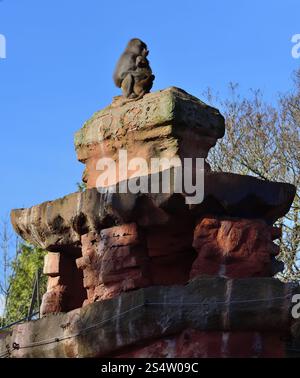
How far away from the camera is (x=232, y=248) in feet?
18.0

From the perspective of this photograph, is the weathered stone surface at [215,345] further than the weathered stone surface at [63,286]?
No

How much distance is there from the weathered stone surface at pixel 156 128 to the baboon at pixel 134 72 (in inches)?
6.2

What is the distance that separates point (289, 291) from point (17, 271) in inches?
555

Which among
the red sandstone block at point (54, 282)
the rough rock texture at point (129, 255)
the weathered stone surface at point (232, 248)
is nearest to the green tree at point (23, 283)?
the red sandstone block at point (54, 282)

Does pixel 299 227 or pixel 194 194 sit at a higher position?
pixel 299 227

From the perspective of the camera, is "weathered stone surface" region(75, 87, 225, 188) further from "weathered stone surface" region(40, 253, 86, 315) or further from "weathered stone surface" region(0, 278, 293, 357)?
"weathered stone surface" region(0, 278, 293, 357)

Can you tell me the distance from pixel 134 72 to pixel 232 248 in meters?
1.82

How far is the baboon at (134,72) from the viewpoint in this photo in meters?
6.54

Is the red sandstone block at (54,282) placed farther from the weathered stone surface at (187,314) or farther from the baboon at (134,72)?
the baboon at (134,72)

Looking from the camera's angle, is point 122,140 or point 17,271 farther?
point 17,271

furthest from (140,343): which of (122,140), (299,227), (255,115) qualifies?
(255,115)

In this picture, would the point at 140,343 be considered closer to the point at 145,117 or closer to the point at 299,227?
the point at 145,117

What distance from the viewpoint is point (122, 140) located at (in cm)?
632

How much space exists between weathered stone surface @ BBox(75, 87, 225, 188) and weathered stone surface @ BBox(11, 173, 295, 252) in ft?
1.80
